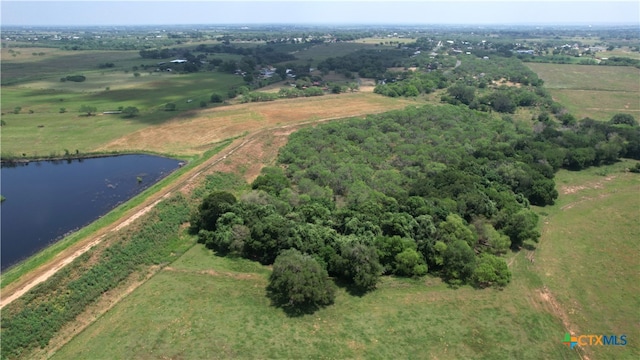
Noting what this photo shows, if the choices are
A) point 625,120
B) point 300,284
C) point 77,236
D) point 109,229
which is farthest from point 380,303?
point 625,120

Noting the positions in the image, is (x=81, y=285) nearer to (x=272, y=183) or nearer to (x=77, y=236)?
(x=77, y=236)

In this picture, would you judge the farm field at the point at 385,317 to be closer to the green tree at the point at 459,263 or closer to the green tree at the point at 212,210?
the green tree at the point at 459,263

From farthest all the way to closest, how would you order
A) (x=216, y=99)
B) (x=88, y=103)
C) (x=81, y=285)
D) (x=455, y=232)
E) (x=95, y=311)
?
(x=88, y=103)
(x=216, y=99)
(x=455, y=232)
(x=81, y=285)
(x=95, y=311)

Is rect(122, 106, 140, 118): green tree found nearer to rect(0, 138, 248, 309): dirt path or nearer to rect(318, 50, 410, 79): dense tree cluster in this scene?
rect(0, 138, 248, 309): dirt path

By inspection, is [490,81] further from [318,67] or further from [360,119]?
[360,119]

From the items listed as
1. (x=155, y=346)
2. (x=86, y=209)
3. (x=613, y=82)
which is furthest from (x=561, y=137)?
(x=613, y=82)

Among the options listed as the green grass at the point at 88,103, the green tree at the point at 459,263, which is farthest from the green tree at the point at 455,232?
the green grass at the point at 88,103

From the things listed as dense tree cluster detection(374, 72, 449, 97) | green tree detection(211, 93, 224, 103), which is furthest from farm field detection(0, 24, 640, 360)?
dense tree cluster detection(374, 72, 449, 97)
